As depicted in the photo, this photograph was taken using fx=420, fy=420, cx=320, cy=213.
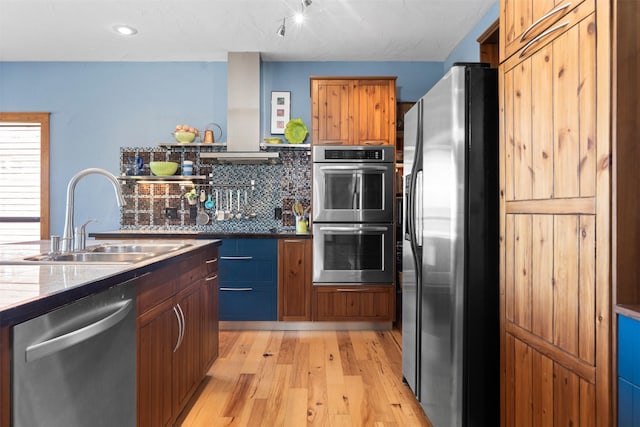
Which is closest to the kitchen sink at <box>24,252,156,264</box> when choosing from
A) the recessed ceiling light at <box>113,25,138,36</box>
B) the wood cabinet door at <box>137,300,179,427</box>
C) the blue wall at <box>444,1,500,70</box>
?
the wood cabinet door at <box>137,300,179,427</box>

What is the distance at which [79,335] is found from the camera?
3.75ft

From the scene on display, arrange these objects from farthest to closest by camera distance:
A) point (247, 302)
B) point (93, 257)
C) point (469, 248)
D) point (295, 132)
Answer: point (295, 132) → point (247, 302) → point (93, 257) → point (469, 248)

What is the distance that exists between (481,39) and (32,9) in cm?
352

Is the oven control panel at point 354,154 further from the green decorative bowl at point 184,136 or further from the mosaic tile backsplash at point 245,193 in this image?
the green decorative bowl at point 184,136

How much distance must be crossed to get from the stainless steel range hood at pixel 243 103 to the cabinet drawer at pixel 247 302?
126 cm

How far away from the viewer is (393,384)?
105 inches

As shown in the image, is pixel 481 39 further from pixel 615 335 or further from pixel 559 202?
pixel 615 335

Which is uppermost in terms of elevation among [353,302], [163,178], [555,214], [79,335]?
[163,178]

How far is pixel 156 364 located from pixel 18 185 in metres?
3.90

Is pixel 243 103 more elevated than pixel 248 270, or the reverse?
pixel 243 103

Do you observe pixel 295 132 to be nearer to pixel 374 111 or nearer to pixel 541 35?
pixel 374 111

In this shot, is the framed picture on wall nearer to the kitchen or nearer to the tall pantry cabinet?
the kitchen

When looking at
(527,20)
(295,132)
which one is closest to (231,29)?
(295,132)

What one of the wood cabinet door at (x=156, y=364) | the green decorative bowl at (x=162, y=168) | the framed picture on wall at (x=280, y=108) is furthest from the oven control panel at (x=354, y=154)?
the wood cabinet door at (x=156, y=364)
